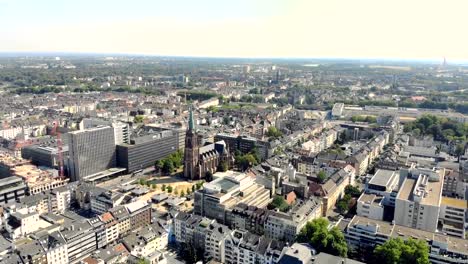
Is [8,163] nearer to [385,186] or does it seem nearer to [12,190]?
[12,190]

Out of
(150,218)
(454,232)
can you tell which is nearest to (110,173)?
(150,218)

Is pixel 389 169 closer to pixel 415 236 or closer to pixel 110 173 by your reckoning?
pixel 415 236

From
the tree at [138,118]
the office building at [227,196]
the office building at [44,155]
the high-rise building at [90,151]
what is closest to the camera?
the office building at [227,196]

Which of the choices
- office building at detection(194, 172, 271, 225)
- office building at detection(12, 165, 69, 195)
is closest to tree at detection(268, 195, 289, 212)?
office building at detection(194, 172, 271, 225)

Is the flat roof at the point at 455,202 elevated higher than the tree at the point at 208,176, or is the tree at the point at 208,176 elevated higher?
the flat roof at the point at 455,202

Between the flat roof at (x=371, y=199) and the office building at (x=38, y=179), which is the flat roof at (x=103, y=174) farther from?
the flat roof at (x=371, y=199)

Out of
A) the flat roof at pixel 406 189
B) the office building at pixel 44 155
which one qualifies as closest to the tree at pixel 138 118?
the office building at pixel 44 155
